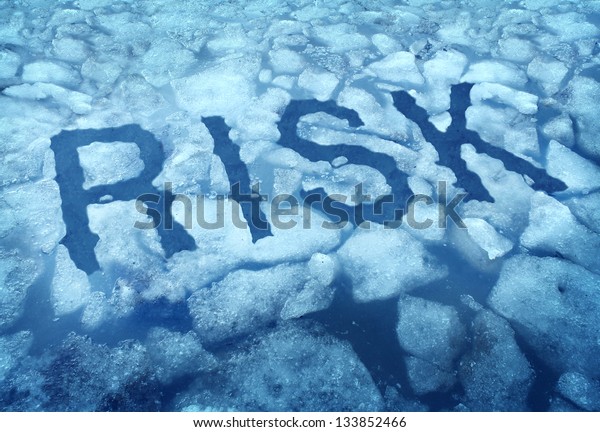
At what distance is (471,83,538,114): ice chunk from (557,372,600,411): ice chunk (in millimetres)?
1687

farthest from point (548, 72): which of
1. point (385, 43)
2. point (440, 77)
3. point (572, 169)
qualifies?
point (385, 43)

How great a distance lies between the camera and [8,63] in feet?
9.39

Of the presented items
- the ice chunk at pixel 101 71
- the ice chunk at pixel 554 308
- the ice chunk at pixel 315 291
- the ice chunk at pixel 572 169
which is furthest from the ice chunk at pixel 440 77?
the ice chunk at pixel 101 71

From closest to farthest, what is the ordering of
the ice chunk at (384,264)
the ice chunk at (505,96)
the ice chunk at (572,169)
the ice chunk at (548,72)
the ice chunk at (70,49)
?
the ice chunk at (384,264)
the ice chunk at (572,169)
the ice chunk at (505,96)
the ice chunk at (548,72)
the ice chunk at (70,49)

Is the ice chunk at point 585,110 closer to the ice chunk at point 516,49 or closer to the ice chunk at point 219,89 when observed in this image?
the ice chunk at point 516,49

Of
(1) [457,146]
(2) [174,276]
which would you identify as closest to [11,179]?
(2) [174,276]

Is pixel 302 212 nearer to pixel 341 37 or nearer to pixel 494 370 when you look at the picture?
pixel 494 370

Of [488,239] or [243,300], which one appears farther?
[488,239]

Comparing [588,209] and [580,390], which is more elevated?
[588,209]

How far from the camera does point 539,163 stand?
225 cm

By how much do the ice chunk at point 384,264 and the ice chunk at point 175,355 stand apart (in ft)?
2.44

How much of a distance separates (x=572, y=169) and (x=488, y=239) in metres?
0.79

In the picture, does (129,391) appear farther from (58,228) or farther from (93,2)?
(93,2)

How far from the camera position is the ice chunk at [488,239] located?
190 centimetres
